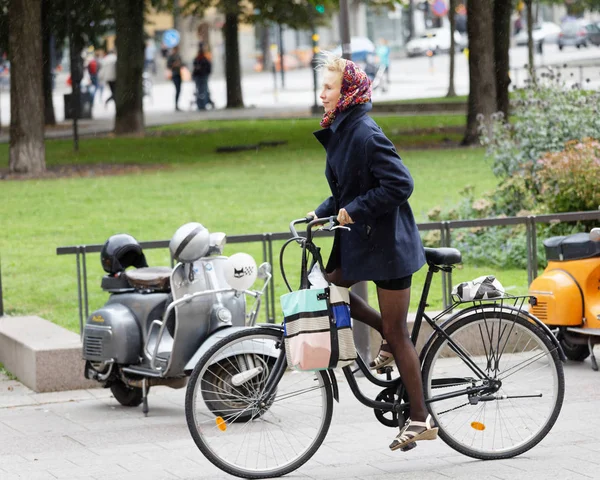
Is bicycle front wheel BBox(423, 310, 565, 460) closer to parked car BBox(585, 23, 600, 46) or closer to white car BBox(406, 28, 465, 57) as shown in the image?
parked car BBox(585, 23, 600, 46)

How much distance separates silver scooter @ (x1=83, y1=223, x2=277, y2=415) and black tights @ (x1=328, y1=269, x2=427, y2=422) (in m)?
1.38

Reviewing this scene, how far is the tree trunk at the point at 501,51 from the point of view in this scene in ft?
81.6

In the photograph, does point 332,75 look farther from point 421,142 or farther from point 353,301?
point 421,142

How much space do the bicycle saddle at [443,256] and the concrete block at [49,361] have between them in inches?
110

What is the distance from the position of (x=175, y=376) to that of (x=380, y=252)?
188cm

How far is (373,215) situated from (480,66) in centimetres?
1774

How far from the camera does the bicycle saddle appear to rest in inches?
229

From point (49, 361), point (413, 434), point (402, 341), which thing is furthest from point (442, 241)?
point (413, 434)

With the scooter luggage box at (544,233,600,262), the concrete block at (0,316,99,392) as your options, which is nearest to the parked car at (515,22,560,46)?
the scooter luggage box at (544,233,600,262)

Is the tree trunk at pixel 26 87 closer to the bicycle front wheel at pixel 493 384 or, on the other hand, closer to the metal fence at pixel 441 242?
the metal fence at pixel 441 242

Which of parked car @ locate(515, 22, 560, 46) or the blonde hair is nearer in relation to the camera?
the blonde hair

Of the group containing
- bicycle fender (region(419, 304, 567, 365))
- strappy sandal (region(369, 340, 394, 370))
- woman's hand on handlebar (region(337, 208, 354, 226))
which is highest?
woman's hand on handlebar (region(337, 208, 354, 226))

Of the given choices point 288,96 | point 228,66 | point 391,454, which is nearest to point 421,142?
point 228,66

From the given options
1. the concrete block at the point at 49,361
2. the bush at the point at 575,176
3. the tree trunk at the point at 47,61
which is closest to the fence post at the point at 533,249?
the bush at the point at 575,176
